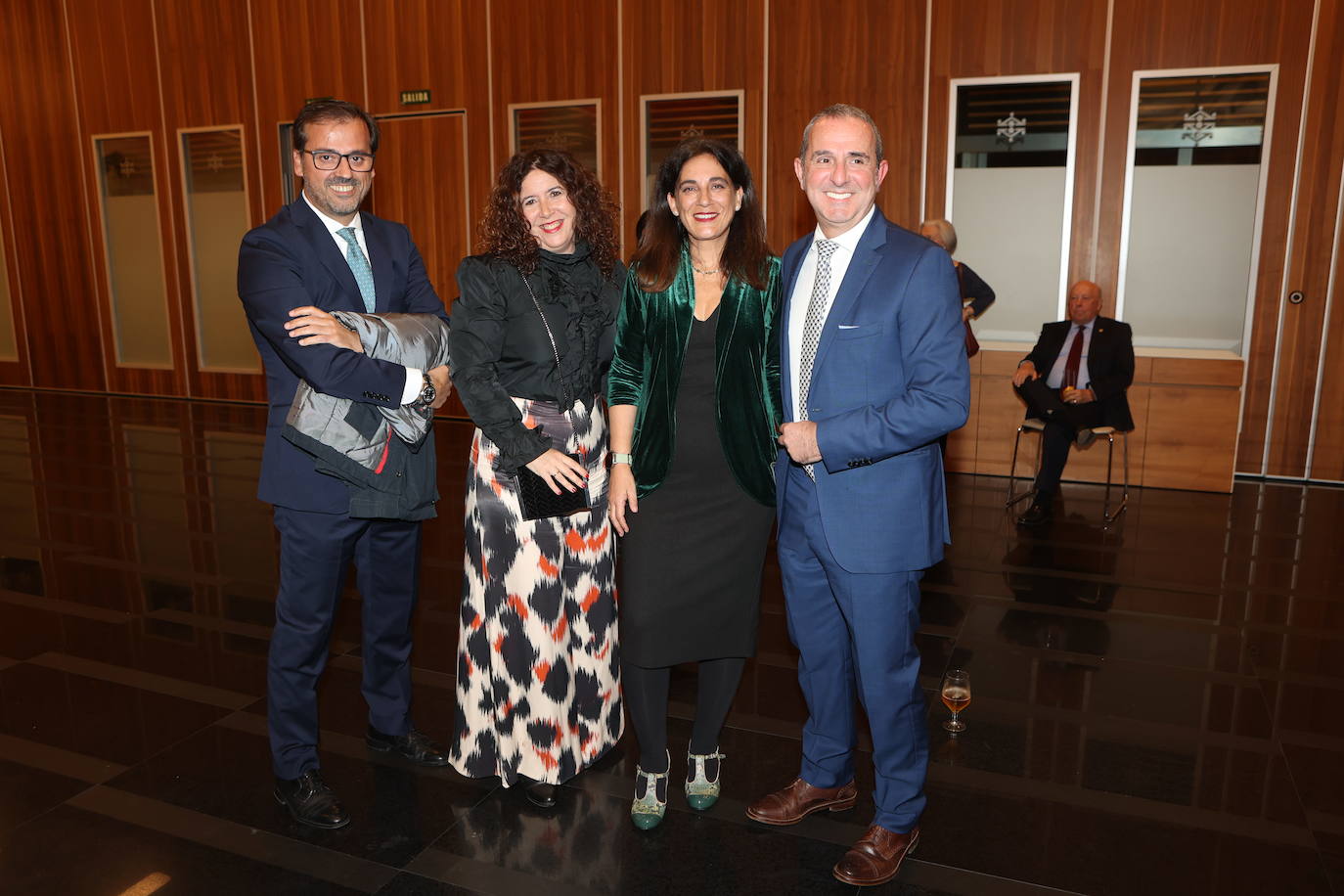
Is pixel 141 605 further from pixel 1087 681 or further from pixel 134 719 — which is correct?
pixel 1087 681

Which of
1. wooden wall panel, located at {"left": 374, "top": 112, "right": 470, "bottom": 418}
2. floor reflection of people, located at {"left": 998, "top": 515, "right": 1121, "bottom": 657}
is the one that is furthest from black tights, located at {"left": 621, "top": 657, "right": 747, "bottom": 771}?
wooden wall panel, located at {"left": 374, "top": 112, "right": 470, "bottom": 418}

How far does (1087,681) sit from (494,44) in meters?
7.47

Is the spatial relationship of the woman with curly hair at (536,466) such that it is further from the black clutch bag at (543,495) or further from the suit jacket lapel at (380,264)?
the suit jacket lapel at (380,264)

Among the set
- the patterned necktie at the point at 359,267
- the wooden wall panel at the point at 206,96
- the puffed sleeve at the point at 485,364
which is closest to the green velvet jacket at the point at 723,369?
the puffed sleeve at the point at 485,364

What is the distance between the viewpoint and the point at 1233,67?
660 cm

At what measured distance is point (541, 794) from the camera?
2.61m

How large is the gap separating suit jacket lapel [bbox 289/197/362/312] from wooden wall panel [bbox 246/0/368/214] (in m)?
7.49

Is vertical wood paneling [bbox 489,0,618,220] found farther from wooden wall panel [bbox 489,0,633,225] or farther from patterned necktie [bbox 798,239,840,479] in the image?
patterned necktie [bbox 798,239,840,479]

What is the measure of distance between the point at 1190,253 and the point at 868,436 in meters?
6.18

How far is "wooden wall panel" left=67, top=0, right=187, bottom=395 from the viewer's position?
10156mm

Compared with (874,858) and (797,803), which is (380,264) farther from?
(874,858)

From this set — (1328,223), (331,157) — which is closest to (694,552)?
(331,157)

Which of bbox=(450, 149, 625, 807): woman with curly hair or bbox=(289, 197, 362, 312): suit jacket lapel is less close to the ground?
bbox=(289, 197, 362, 312): suit jacket lapel

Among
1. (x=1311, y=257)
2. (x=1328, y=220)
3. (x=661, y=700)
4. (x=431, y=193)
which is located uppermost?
(x=431, y=193)
